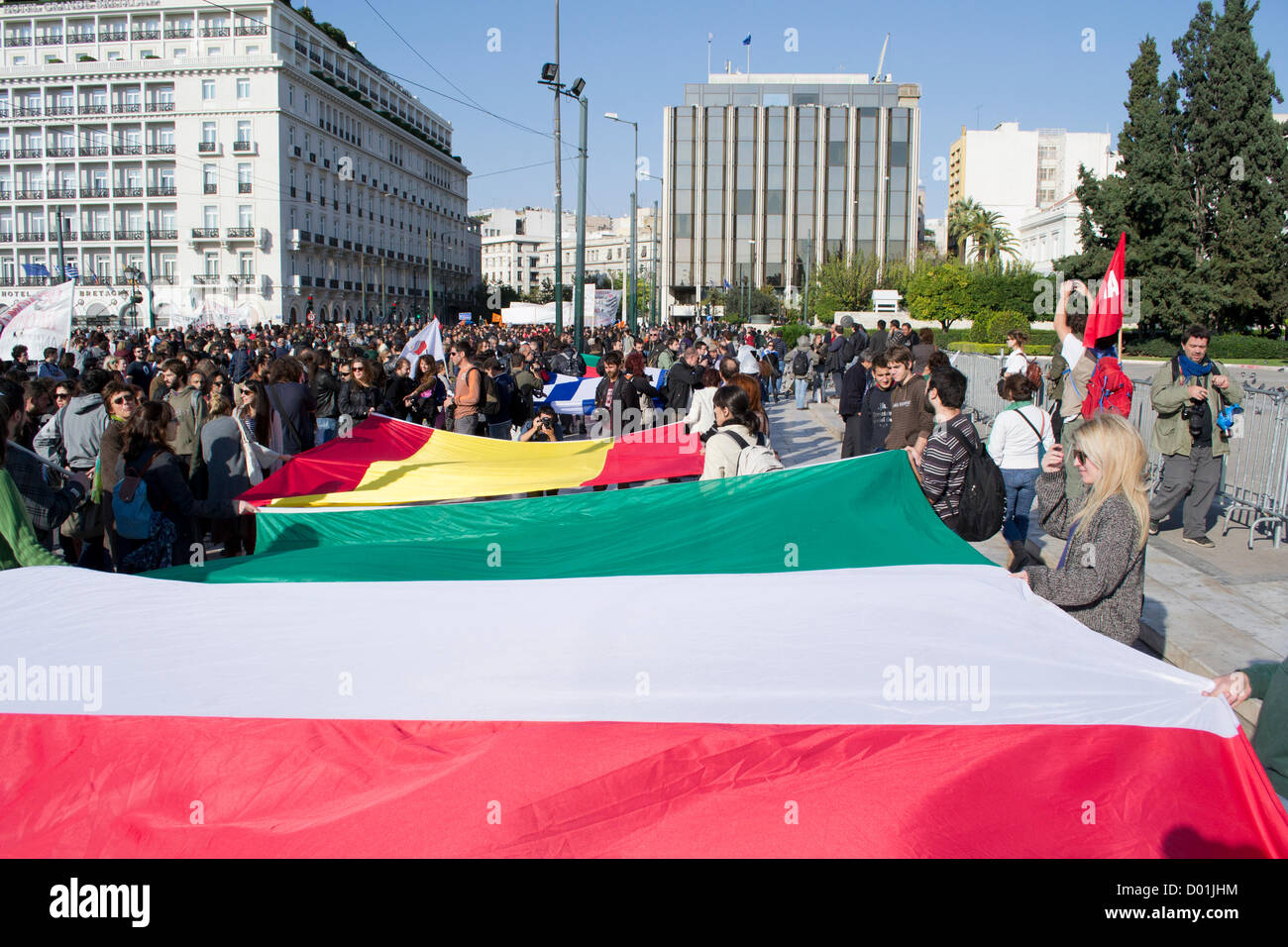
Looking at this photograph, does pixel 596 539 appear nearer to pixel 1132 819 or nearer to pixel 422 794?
pixel 422 794

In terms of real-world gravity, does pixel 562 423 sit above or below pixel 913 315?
below

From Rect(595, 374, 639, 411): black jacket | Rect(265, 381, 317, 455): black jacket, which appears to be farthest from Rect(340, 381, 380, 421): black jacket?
Rect(595, 374, 639, 411): black jacket

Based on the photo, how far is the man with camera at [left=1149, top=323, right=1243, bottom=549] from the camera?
8.95 meters

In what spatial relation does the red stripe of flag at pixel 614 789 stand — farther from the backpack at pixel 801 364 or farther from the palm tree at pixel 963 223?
the palm tree at pixel 963 223

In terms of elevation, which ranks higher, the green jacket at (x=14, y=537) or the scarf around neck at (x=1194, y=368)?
the scarf around neck at (x=1194, y=368)

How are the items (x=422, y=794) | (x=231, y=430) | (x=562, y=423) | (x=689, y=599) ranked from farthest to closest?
(x=562, y=423)
(x=231, y=430)
(x=689, y=599)
(x=422, y=794)

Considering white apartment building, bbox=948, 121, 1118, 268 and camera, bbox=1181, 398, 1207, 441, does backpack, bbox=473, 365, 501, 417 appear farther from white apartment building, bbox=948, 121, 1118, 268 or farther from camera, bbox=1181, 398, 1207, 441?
white apartment building, bbox=948, 121, 1118, 268

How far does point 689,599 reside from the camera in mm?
3846

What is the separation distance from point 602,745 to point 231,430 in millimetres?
5159

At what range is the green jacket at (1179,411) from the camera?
8984 millimetres

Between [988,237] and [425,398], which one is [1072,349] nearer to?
[425,398]

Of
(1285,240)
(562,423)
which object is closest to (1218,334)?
(1285,240)

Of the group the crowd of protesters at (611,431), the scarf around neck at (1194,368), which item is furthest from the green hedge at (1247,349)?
the scarf around neck at (1194,368)

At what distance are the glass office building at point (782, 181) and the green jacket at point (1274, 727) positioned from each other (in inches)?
3575
